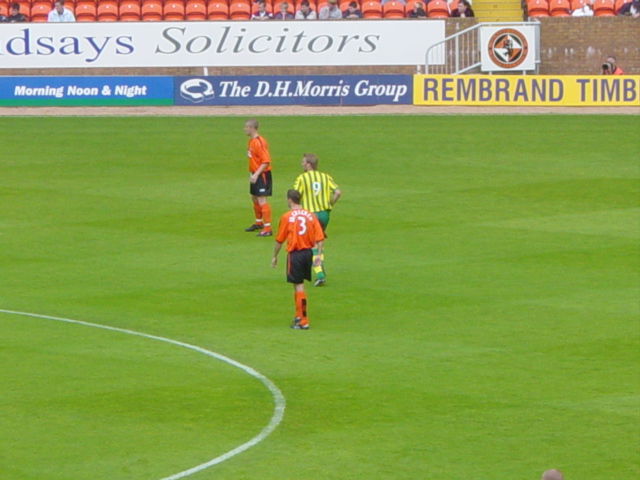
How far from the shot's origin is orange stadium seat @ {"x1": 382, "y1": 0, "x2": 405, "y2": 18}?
4462 cm

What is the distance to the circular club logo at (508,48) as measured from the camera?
4269 cm

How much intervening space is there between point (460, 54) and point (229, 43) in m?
7.79

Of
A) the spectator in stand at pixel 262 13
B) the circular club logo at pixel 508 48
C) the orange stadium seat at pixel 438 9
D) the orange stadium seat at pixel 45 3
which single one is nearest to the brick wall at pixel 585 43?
the orange stadium seat at pixel 438 9

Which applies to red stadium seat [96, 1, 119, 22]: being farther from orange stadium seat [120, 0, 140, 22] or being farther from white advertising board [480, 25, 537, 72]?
white advertising board [480, 25, 537, 72]

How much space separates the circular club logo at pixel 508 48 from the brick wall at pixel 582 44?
1.81 meters

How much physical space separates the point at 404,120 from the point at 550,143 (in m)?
5.55

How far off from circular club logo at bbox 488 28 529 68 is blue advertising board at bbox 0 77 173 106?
10.8 metres

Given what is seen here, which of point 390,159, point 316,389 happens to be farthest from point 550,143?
point 316,389

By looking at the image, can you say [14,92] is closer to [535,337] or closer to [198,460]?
[535,337]

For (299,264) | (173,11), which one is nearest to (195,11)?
(173,11)

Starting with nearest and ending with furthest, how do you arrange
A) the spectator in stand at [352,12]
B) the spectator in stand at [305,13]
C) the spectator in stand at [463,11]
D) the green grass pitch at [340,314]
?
the green grass pitch at [340,314]
the spectator in stand at [305,13]
the spectator in stand at [352,12]
the spectator in stand at [463,11]

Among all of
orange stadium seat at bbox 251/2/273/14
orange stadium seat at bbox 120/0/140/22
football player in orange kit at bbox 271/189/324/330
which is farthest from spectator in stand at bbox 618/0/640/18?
football player in orange kit at bbox 271/189/324/330

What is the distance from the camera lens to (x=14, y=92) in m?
41.1

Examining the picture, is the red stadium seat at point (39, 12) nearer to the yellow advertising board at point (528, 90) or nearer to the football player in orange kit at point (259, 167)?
the yellow advertising board at point (528, 90)
